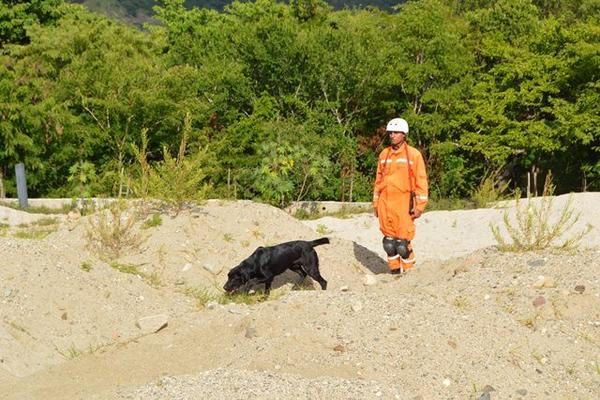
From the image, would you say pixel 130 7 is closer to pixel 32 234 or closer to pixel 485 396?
pixel 32 234

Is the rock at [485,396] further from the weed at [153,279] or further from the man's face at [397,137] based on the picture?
the weed at [153,279]

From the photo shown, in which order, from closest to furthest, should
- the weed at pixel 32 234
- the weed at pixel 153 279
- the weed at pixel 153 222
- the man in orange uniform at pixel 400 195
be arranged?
1. the man in orange uniform at pixel 400 195
2. the weed at pixel 153 279
3. the weed at pixel 153 222
4. the weed at pixel 32 234

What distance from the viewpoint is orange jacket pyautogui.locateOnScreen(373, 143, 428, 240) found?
8.19 m

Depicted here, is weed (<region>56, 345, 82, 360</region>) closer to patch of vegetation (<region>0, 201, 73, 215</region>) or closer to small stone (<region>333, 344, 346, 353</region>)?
small stone (<region>333, 344, 346, 353</region>)

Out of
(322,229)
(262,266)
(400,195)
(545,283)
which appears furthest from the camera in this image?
(322,229)

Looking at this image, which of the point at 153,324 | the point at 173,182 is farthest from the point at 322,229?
the point at 153,324

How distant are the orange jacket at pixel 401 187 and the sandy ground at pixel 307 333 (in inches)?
22.3

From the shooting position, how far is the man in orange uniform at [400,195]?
819cm

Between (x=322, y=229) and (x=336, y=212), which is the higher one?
(x=322, y=229)

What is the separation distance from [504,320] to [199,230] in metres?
5.16

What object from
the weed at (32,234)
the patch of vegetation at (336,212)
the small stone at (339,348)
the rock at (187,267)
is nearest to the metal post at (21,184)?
the weed at (32,234)

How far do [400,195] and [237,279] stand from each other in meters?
2.13

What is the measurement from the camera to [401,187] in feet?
27.0

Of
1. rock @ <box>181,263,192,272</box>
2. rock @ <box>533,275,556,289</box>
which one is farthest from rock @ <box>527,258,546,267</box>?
rock @ <box>181,263,192,272</box>
